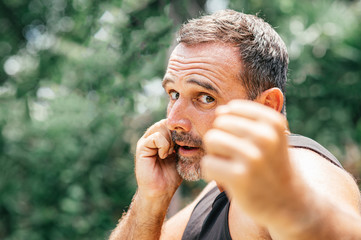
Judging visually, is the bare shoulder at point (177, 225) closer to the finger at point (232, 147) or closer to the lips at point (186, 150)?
the lips at point (186, 150)

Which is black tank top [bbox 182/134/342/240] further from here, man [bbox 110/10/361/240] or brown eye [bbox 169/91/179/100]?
brown eye [bbox 169/91/179/100]

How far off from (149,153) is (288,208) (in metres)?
1.37

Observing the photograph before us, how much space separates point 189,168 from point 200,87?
17.3 inches

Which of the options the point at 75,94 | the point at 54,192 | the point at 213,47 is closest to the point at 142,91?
the point at 75,94

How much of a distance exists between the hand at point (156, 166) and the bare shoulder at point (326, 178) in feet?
2.68

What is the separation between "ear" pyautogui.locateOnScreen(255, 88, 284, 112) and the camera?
5.97 feet

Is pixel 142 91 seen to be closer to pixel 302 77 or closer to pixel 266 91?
pixel 302 77

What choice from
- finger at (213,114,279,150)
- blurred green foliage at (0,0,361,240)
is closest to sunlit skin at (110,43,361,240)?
finger at (213,114,279,150)

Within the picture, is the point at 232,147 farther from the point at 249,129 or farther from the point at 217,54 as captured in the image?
the point at 217,54

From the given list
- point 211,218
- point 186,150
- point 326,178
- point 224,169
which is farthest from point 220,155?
point 211,218

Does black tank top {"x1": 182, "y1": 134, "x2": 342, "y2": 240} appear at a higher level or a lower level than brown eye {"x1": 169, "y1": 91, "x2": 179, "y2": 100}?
lower

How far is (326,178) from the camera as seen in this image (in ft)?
3.74

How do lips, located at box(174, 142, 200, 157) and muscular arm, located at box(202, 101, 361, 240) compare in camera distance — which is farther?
lips, located at box(174, 142, 200, 157)

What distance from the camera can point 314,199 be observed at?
2.60ft
